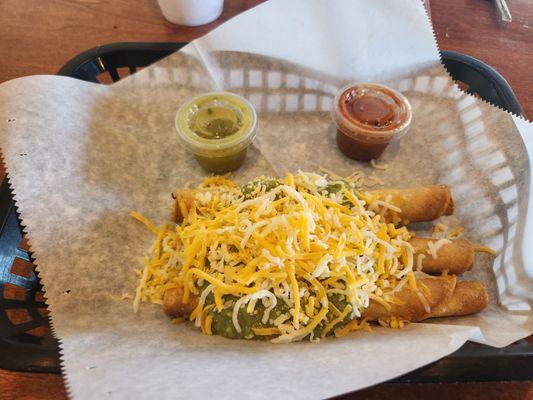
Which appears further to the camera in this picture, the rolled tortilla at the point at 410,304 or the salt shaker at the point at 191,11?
the salt shaker at the point at 191,11

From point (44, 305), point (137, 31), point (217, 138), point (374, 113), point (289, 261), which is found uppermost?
point (137, 31)

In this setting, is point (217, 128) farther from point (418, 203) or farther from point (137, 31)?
point (137, 31)

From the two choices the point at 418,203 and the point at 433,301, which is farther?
the point at 418,203

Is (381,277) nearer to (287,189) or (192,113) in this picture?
(287,189)

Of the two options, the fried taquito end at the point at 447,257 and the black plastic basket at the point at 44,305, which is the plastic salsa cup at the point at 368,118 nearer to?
the black plastic basket at the point at 44,305

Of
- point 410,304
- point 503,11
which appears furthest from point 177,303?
point 503,11

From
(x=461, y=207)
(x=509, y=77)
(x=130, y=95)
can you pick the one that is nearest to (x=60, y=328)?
(x=130, y=95)

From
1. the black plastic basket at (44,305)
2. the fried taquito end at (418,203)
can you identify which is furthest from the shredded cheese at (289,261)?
the black plastic basket at (44,305)

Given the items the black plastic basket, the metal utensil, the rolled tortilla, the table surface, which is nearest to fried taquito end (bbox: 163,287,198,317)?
the black plastic basket
